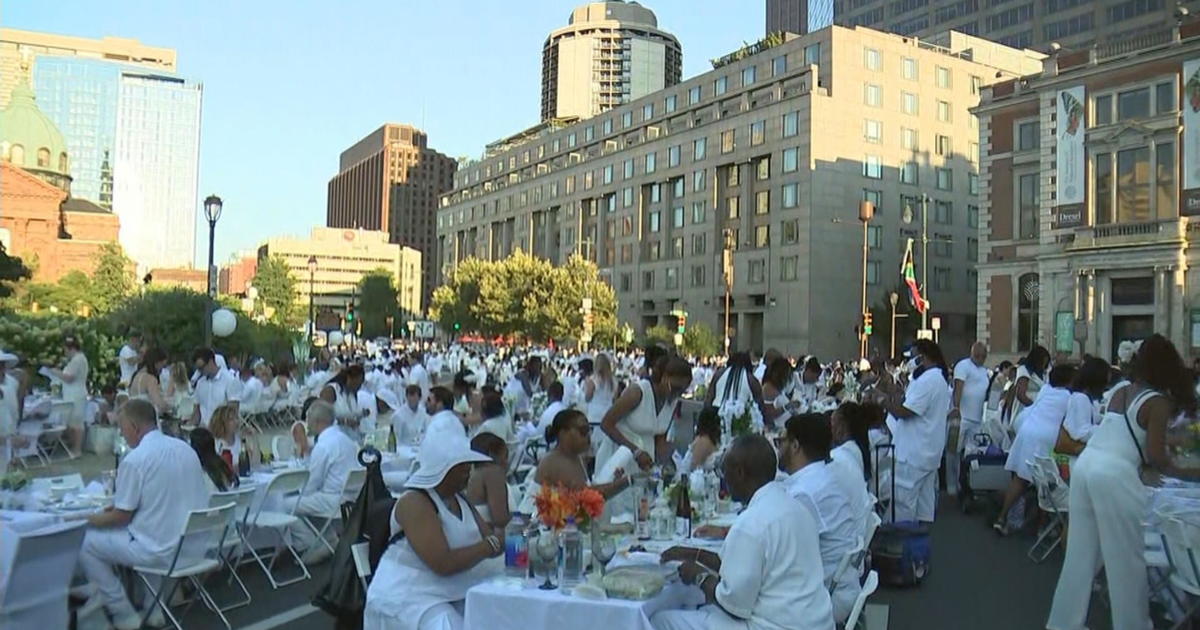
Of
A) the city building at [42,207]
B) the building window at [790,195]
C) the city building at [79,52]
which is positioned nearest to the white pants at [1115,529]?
the building window at [790,195]

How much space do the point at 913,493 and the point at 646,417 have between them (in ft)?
10.8

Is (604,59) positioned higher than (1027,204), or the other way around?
(604,59)

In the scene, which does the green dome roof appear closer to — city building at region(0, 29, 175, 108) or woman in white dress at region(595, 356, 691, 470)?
city building at region(0, 29, 175, 108)

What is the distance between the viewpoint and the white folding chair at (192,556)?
6.49 m

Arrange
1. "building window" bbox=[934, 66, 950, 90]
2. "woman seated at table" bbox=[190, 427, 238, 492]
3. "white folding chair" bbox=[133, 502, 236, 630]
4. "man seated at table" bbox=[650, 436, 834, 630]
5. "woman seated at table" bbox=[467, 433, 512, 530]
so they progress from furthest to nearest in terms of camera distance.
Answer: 1. "building window" bbox=[934, 66, 950, 90]
2. "woman seated at table" bbox=[190, 427, 238, 492]
3. "white folding chair" bbox=[133, 502, 236, 630]
4. "woman seated at table" bbox=[467, 433, 512, 530]
5. "man seated at table" bbox=[650, 436, 834, 630]

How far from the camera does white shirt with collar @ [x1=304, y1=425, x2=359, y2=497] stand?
932 cm

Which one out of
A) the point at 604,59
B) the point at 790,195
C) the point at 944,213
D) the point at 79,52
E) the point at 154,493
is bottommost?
the point at 154,493

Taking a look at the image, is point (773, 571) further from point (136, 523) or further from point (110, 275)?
point (110, 275)

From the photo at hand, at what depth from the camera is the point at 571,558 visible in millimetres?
4766

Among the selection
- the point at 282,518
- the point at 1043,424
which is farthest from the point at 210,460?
the point at 1043,424

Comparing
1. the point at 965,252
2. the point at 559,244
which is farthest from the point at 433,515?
the point at 559,244

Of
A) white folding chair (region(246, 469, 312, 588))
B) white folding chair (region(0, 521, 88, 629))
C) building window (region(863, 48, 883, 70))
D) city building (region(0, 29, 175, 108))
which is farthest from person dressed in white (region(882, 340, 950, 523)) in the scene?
city building (region(0, 29, 175, 108))

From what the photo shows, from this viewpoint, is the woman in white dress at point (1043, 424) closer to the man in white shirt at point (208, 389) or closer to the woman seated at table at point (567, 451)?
the woman seated at table at point (567, 451)

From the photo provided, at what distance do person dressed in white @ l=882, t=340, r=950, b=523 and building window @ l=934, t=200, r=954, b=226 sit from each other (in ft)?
199
